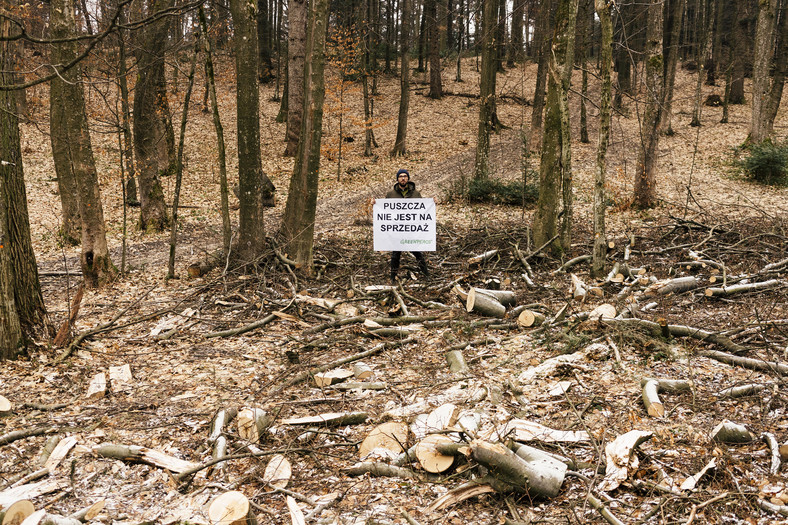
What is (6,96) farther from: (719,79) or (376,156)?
(719,79)

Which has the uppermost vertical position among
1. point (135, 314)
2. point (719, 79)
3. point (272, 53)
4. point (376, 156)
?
point (272, 53)

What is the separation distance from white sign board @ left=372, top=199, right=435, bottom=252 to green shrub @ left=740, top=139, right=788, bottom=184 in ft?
41.9

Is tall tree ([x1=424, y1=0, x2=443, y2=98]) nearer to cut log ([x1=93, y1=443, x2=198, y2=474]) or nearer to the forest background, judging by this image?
the forest background

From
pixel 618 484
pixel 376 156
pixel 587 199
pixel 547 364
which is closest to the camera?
pixel 618 484

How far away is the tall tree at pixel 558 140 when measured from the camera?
8797 millimetres

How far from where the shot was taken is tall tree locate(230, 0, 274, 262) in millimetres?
9523

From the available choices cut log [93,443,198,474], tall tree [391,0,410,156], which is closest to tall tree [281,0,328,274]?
cut log [93,443,198,474]

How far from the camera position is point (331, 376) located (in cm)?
594

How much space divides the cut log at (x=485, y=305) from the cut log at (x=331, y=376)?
224 cm

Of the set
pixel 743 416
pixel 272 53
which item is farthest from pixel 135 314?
pixel 272 53

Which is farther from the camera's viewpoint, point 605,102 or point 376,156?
point 376,156

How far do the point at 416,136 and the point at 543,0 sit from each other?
9182mm

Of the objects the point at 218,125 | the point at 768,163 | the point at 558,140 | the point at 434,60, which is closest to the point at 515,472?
the point at 558,140

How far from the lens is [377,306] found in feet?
27.7
